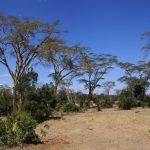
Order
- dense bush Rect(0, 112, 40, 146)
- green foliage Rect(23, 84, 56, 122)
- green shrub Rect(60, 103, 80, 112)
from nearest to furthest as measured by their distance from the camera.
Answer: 1. dense bush Rect(0, 112, 40, 146)
2. green foliage Rect(23, 84, 56, 122)
3. green shrub Rect(60, 103, 80, 112)

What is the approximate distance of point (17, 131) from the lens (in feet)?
36.8

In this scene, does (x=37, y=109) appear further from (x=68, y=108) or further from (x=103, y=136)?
(x=103, y=136)

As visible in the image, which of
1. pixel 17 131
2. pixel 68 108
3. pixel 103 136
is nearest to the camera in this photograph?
pixel 17 131

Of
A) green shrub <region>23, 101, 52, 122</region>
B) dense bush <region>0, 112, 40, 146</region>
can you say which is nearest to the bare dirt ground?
dense bush <region>0, 112, 40, 146</region>

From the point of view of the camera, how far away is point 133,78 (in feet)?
170

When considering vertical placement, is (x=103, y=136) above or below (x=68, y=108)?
below

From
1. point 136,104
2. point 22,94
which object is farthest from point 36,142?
point 136,104

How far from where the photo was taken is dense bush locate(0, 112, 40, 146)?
36.6ft

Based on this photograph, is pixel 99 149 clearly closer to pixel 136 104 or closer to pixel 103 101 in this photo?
pixel 136 104

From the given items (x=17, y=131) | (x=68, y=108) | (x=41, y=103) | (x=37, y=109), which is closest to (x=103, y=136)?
(x=17, y=131)

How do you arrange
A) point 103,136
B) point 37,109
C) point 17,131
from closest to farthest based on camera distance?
point 17,131
point 103,136
point 37,109

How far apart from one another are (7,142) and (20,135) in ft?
1.46

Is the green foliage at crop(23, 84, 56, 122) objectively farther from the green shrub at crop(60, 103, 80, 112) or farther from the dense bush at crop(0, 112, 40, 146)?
the dense bush at crop(0, 112, 40, 146)

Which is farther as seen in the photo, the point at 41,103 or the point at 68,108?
the point at 68,108
